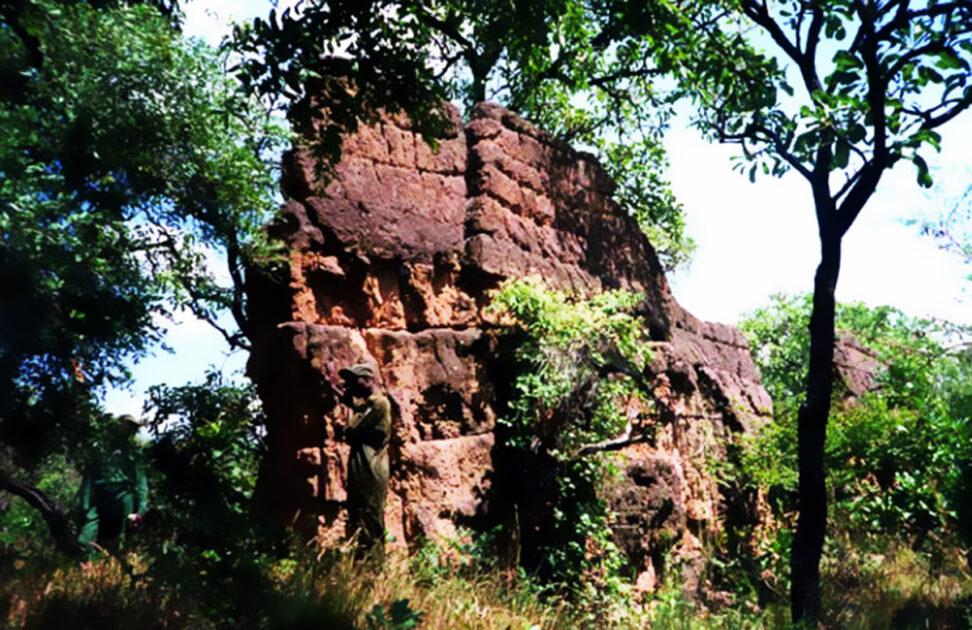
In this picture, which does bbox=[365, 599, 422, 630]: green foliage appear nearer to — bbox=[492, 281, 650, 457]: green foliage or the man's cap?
the man's cap

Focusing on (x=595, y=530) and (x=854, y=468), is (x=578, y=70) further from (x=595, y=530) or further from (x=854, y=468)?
(x=595, y=530)

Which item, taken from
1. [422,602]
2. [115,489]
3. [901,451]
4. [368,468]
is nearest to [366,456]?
[368,468]

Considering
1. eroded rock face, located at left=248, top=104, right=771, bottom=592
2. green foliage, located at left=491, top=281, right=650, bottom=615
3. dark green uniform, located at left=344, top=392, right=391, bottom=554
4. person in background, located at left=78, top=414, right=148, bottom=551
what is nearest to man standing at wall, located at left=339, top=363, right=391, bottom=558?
dark green uniform, located at left=344, top=392, right=391, bottom=554

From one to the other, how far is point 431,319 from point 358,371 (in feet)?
5.24

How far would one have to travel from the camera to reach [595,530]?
27.9 feet

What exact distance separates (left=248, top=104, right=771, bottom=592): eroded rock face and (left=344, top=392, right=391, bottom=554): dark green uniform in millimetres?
305

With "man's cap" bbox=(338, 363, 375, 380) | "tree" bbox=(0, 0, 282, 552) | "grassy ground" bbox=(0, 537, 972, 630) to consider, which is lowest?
"grassy ground" bbox=(0, 537, 972, 630)

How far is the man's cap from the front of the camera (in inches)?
280

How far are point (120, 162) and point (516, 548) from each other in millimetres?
5015

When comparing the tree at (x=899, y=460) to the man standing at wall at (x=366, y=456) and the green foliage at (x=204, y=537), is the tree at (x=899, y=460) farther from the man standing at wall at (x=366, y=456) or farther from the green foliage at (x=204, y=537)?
the green foliage at (x=204, y=537)

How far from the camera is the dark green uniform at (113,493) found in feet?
18.8

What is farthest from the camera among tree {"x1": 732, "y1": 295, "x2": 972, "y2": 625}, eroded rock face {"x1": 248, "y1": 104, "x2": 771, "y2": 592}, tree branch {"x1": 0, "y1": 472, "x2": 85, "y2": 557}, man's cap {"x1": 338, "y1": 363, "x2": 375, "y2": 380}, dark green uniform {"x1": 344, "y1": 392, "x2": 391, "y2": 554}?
tree {"x1": 732, "y1": 295, "x2": 972, "y2": 625}

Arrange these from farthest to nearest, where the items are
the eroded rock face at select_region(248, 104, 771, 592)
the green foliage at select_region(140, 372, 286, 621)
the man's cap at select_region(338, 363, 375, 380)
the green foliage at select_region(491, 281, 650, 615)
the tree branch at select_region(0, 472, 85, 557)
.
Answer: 1. the green foliage at select_region(491, 281, 650, 615)
2. the eroded rock face at select_region(248, 104, 771, 592)
3. the man's cap at select_region(338, 363, 375, 380)
4. the tree branch at select_region(0, 472, 85, 557)
5. the green foliage at select_region(140, 372, 286, 621)

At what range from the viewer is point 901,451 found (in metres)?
10.5
